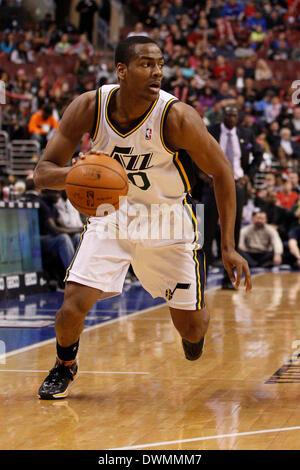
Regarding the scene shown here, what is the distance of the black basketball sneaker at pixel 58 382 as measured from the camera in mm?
4227

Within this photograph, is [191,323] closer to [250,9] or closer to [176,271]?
[176,271]

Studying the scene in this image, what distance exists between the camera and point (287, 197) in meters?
13.9

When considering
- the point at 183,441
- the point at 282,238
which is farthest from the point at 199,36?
the point at 183,441

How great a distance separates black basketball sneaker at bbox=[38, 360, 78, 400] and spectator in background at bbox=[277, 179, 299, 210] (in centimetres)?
996

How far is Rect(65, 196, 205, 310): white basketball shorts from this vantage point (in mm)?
4250

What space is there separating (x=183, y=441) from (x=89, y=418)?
614 millimetres

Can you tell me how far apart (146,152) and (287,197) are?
32.8 ft

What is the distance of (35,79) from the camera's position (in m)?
17.9

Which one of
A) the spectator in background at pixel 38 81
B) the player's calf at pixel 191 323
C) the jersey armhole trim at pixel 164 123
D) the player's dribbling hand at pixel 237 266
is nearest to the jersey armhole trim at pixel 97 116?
the jersey armhole trim at pixel 164 123

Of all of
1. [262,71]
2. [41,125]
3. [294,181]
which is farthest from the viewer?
[262,71]

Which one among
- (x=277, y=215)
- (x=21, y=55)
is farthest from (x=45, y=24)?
(x=277, y=215)

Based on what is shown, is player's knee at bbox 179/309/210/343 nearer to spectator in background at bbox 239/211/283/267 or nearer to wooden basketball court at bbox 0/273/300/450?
wooden basketball court at bbox 0/273/300/450

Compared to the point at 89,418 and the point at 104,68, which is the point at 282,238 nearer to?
the point at 104,68

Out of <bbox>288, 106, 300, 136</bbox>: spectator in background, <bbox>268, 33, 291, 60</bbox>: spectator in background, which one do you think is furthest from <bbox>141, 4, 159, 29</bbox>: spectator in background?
<bbox>288, 106, 300, 136</bbox>: spectator in background
